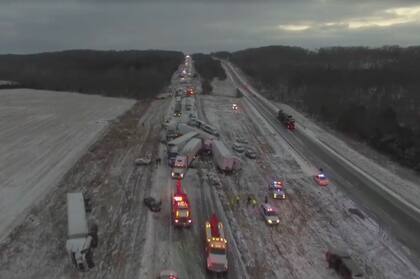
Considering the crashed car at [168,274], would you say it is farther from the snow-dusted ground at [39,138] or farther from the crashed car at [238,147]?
the crashed car at [238,147]

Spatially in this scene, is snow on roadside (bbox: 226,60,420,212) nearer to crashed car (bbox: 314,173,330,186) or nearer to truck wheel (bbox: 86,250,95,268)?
crashed car (bbox: 314,173,330,186)

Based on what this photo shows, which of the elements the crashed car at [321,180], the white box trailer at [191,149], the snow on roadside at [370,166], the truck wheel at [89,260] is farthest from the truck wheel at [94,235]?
the snow on roadside at [370,166]

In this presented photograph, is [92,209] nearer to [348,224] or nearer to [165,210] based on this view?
[165,210]

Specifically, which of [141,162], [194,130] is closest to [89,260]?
[141,162]

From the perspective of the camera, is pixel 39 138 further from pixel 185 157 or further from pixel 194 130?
pixel 185 157

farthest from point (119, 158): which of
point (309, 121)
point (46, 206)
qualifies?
point (309, 121)

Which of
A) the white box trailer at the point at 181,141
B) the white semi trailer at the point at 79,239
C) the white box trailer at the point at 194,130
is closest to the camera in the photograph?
the white semi trailer at the point at 79,239

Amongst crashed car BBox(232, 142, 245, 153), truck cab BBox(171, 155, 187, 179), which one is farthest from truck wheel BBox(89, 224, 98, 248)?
crashed car BBox(232, 142, 245, 153)
